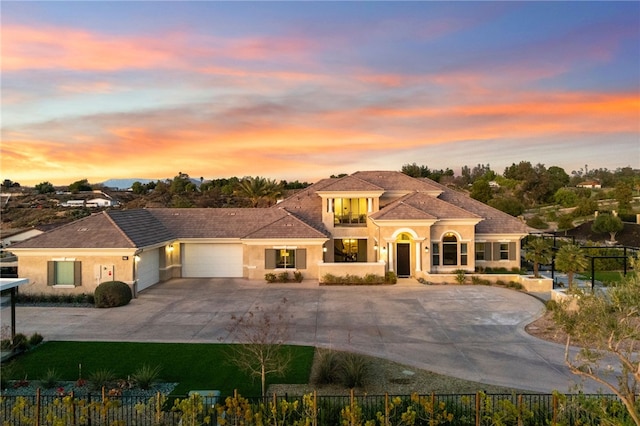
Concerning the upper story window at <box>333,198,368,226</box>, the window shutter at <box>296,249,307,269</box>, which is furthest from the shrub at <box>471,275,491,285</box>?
the window shutter at <box>296,249,307,269</box>

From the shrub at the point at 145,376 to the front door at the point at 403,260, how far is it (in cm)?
1936

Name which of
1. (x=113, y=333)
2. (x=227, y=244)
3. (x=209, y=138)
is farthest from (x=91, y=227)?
(x=209, y=138)

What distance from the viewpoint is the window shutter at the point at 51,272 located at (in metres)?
24.5

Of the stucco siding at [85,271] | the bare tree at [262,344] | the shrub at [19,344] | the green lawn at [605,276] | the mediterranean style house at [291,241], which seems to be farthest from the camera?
the green lawn at [605,276]

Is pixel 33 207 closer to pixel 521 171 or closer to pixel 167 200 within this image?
pixel 167 200

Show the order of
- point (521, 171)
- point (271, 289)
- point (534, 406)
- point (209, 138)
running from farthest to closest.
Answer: point (521, 171), point (209, 138), point (271, 289), point (534, 406)

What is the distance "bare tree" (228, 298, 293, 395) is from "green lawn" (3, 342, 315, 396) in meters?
0.32

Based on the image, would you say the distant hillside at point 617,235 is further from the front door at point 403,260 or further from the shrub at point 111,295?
the shrub at point 111,295

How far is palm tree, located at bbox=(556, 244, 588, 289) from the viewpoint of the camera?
2211 cm

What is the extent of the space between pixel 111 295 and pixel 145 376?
1123 centimetres

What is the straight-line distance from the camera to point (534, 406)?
408 inches

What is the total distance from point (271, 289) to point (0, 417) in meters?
16.5

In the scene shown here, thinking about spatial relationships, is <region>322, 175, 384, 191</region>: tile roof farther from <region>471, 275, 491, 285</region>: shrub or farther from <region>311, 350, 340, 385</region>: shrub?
<region>311, 350, 340, 385</region>: shrub

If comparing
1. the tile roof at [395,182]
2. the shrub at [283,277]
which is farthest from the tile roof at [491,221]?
the shrub at [283,277]
